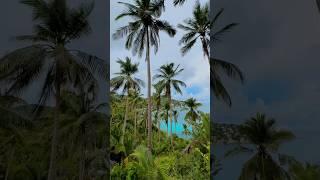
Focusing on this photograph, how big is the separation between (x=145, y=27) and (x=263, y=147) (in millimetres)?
8739

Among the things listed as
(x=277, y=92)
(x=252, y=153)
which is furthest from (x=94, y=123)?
(x=277, y=92)

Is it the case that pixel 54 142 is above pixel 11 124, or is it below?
below

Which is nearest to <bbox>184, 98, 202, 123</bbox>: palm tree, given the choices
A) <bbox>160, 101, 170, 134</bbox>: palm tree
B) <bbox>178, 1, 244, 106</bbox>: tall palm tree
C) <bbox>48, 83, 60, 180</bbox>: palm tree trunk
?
<bbox>160, 101, 170, 134</bbox>: palm tree

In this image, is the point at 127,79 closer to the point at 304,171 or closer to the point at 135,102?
the point at 135,102

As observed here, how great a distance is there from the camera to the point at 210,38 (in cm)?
2756

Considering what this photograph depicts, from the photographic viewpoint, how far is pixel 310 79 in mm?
33688

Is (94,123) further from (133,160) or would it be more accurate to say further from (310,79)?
(310,79)

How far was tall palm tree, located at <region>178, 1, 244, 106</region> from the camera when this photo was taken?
2527 centimetres

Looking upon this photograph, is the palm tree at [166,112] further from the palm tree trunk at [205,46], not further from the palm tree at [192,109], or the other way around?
the palm tree trunk at [205,46]

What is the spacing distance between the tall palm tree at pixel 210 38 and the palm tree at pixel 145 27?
4.35ft

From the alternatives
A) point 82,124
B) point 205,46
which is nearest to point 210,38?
point 205,46

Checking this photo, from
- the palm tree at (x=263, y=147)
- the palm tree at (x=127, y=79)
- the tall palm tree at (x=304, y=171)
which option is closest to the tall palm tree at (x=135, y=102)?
the palm tree at (x=127, y=79)

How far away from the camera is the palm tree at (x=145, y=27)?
29984 mm

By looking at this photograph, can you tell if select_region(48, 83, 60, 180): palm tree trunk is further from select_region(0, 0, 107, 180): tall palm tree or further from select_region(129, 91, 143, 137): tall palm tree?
select_region(129, 91, 143, 137): tall palm tree
